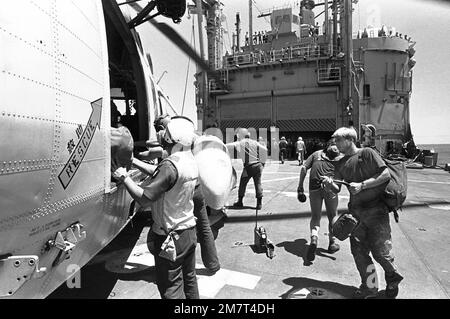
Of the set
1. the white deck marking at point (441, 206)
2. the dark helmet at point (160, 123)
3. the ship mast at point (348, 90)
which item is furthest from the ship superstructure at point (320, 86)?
the dark helmet at point (160, 123)

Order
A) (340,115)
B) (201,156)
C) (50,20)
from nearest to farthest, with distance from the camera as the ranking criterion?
(50,20) < (201,156) < (340,115)

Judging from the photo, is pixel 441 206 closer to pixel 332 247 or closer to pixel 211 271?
pixel 332 247

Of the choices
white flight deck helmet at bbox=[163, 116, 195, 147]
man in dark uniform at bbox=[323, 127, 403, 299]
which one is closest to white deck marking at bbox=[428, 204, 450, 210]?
man in dark uniform at bbox=[323, 127, 403, 299]

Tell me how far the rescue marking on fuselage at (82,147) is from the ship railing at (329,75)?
27698mm

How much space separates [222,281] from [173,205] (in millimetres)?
1706

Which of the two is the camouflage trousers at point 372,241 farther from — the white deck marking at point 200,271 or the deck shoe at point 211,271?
the deck shoe at point 211,271

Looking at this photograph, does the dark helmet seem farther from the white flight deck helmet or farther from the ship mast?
the ship mast

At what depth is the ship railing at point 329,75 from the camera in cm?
2726

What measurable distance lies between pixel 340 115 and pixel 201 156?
2539 cm

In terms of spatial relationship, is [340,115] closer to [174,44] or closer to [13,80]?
[174,44]

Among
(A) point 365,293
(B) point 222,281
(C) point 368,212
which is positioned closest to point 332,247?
(A) point 365,293

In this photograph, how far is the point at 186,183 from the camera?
265cm

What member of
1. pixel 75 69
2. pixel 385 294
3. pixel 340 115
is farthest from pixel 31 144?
pixel 340 115

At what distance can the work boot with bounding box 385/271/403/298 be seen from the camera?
10.6ft
